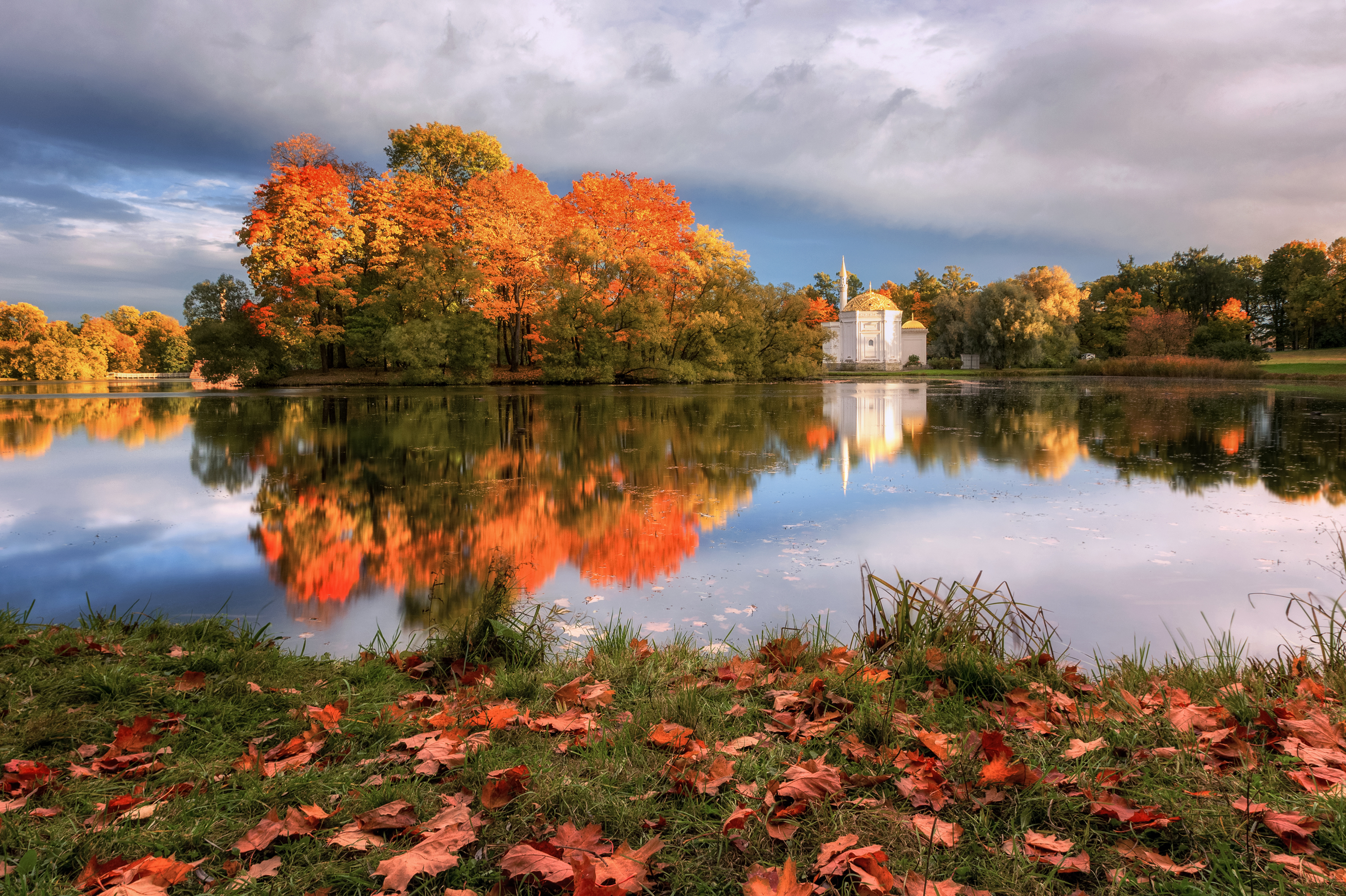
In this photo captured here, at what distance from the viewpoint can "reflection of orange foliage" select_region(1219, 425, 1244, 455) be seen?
10.4m

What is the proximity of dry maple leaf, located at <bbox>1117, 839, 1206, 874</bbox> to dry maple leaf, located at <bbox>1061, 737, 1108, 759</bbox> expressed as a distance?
470mm

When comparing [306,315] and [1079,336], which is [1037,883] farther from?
[1079,336]

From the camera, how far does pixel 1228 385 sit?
2917cm

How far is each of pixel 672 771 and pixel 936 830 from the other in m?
0.81

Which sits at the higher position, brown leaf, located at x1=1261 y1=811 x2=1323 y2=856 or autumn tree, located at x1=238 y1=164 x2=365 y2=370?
autumn tree, located at x1=238 y1=164 x2=365 y2=370

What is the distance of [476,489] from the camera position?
793 centimetres

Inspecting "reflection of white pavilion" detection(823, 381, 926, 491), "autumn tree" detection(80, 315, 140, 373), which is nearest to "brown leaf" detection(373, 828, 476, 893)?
"reflection of white pavilion" detection(823, 381, 926, 491)

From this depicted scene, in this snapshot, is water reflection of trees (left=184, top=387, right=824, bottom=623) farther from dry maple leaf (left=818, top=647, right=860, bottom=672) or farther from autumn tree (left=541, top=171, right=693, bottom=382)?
autumn tree (left=541, top=171, right=693, bottom=382)

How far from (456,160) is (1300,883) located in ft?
149

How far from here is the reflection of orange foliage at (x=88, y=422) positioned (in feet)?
39.9

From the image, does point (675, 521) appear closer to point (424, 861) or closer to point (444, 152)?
point (424, 861)

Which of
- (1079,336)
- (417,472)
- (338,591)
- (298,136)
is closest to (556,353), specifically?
(298,136)

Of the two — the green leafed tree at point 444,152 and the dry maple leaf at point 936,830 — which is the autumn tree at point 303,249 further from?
the dry maple leaf at point 936,830

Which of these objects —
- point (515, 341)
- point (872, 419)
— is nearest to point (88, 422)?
point (872, 419)
